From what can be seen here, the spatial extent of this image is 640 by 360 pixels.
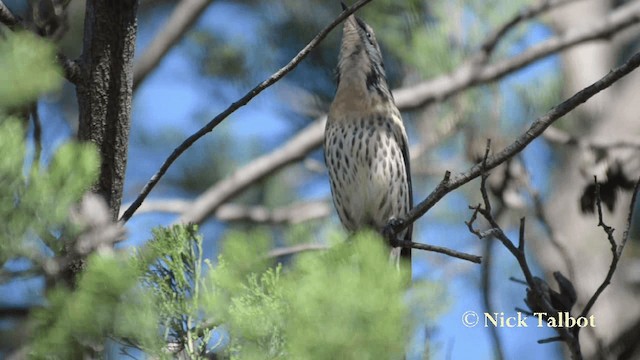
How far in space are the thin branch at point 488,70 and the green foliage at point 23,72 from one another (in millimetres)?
3151

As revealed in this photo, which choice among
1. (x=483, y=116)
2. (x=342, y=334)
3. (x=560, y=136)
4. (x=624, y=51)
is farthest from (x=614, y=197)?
(x=624, y=51)

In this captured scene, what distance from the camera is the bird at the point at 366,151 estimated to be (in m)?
4.30

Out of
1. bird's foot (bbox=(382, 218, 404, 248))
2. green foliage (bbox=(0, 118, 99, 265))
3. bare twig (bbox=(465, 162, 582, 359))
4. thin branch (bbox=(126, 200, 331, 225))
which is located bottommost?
green foliage (bbox=(0, 118, 99, 265))

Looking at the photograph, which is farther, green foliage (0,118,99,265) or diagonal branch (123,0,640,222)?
diagonal branch (123,0,640,222)

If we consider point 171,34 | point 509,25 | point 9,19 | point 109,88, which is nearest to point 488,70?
point 509,25

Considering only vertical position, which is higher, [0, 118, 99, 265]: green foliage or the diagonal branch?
the diagonal branch

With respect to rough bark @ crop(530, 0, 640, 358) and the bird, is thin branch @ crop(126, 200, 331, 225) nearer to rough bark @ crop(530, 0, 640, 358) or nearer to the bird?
the bird

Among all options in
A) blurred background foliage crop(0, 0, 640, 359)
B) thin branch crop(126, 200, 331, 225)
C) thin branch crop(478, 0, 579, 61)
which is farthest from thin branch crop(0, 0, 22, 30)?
thin branch crop(478, 0, 579, 61)

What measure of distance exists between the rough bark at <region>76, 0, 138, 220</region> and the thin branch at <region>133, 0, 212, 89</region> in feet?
8.33

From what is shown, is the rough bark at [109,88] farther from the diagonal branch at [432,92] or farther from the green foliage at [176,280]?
the diagonal branch at [432,92]

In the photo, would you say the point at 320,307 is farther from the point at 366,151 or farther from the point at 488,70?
the point at 488,70

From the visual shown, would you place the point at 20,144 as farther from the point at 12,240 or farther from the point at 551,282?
the point at 551,282

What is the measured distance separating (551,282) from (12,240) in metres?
4.22

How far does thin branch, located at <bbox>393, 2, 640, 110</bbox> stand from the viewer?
16.5 feet
